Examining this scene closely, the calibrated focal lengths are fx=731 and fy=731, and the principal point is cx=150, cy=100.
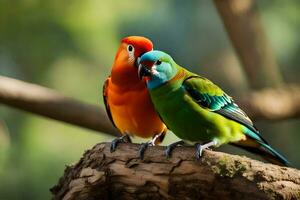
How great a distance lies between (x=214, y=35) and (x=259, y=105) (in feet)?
13.7

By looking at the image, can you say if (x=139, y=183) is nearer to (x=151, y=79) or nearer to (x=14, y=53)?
(x=151, y=79)

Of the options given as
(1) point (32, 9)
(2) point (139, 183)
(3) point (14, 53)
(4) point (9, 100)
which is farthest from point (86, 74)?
Answer: (2) point (139, 183)

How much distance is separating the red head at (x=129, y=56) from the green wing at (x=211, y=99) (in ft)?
1.08

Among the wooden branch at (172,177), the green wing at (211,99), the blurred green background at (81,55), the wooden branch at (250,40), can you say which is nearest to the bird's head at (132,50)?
the green wing at (211,99)

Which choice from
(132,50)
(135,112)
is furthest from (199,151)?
(132,50)

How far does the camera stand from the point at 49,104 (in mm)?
4699

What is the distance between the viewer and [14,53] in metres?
8.16

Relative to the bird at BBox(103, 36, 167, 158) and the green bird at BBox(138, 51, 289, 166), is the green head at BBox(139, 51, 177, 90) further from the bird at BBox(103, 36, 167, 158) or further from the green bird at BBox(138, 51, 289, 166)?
the bird at BBox(103, 36, 167, 158)

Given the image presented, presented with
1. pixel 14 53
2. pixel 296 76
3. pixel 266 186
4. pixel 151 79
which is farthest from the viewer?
pixel 296 76

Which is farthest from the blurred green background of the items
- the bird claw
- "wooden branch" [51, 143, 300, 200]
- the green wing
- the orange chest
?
the bird claw

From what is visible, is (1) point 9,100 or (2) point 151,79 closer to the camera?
(2) point 151,79

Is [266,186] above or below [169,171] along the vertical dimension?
below

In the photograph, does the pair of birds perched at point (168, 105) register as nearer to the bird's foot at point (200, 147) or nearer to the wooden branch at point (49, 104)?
the bird's foot at point (200, 147)

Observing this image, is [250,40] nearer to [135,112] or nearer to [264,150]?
[264,150]
